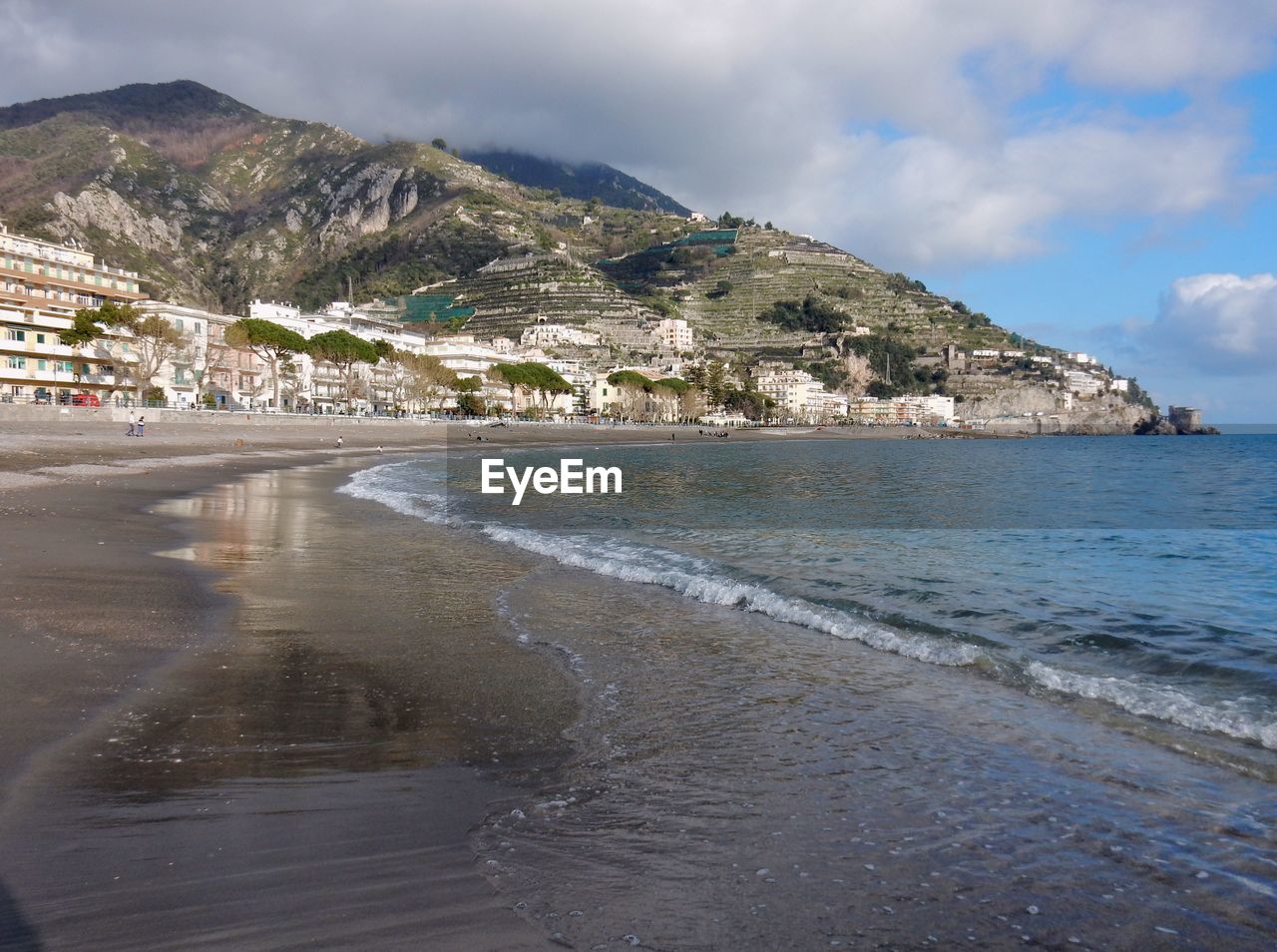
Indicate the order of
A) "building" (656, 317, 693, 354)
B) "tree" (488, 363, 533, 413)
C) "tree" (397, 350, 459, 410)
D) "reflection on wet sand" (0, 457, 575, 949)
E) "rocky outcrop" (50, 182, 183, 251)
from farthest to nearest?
"building" (656, 317, 693, 354)
"rocky outcrop" (50, 182, 183, 251)
"tree" (488, 363, 533, 413)
"tree" (397, 350, 459, 410)
"reflection on wet sand" (0, 457, 575, 949)

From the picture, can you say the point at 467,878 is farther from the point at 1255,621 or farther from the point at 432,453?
the point at 432,453

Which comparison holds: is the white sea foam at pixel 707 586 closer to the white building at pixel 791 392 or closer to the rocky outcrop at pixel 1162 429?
the white building at pixel 791 392

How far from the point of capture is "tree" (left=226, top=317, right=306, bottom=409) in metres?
67.1

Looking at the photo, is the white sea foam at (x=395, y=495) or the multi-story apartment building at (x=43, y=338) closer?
the white sea foam at (x=395, y=495)

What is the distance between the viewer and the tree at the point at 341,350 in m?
76.8

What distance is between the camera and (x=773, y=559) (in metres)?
14.9

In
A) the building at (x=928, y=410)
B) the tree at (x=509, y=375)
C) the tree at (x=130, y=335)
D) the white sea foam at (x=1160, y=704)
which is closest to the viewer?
the white sea foam at (x=1160, y=704)

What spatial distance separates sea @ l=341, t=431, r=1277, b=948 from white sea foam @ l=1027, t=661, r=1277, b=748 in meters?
0.04

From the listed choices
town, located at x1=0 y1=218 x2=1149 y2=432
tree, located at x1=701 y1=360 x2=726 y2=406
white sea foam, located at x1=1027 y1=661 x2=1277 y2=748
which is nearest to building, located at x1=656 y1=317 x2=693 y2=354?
town, located at x1=0 y1=218 x2=1149 y2=432

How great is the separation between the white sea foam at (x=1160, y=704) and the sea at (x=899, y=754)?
4cm

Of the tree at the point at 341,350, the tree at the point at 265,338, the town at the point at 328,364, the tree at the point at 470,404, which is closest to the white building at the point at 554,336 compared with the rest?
the town at the point at 328,364

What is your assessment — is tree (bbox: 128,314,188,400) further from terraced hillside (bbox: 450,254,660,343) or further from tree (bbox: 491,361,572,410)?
terraced hillside (bbox: 450,254,660,343)

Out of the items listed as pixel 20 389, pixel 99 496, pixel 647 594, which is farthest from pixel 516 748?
pixel 20 389

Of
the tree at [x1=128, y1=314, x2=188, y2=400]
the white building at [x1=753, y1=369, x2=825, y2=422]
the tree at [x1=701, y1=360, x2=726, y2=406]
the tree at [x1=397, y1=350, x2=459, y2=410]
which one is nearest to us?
the tree at [x1=128, y1=314, x2=188, y2=400]
